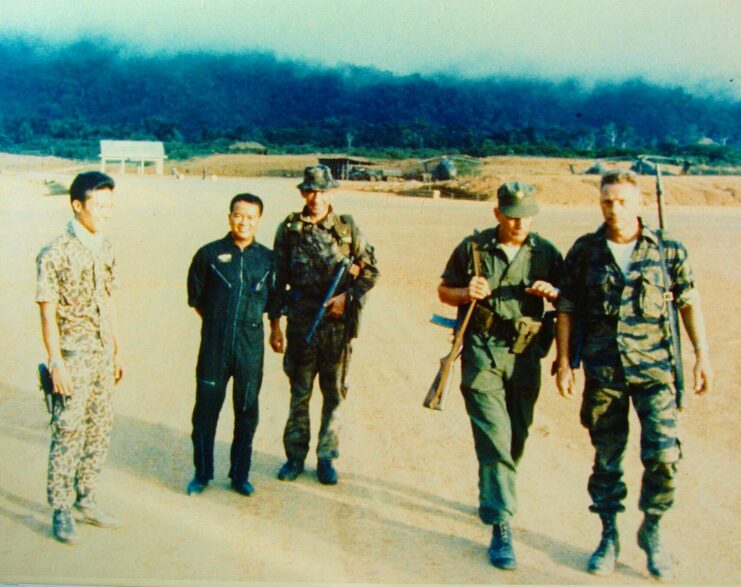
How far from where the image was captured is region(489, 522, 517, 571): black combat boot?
12.2 ft

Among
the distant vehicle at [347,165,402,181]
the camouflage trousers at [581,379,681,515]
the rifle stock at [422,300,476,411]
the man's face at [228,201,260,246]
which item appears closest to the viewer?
the camouflage trousers at [581,379,681,515]

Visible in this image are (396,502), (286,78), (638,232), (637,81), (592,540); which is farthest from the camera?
(286,78)

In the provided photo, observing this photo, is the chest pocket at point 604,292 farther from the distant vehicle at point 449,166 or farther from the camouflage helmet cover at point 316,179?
the distant vehicle at point 449,166

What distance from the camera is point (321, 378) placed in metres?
4.73

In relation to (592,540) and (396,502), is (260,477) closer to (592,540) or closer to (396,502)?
(396,502)

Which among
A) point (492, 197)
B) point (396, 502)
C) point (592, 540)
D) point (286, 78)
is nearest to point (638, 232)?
point (592, 540)

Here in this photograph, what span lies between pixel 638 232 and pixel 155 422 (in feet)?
11.9

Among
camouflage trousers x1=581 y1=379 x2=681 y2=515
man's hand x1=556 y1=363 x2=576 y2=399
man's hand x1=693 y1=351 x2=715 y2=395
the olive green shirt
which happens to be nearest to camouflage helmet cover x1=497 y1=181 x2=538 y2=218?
the olive green shirt

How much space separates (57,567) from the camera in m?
3.83

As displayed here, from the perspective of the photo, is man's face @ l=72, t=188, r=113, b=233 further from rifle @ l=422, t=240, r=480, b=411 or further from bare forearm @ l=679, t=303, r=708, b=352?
bare forearm @ l=679, t=303, r=708, b=352

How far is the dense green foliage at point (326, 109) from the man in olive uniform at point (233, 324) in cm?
214

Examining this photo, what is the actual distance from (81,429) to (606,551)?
2.54 m

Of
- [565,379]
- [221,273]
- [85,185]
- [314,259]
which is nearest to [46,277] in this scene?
[85,185]

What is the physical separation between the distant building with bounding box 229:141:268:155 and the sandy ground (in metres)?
14.1
